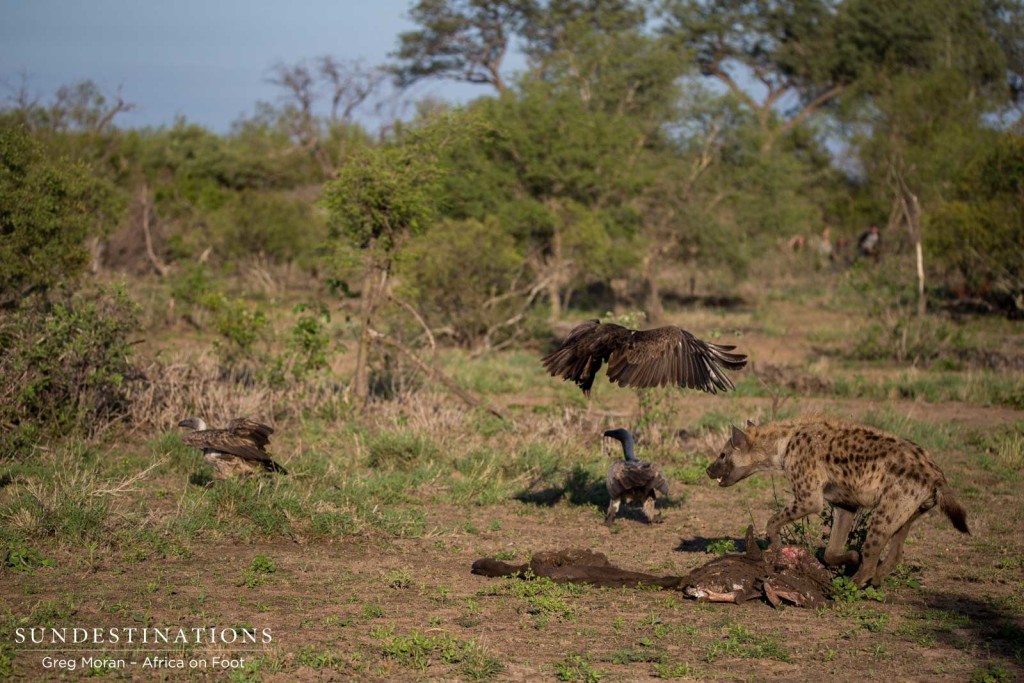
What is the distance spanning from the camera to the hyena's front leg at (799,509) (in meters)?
7.38

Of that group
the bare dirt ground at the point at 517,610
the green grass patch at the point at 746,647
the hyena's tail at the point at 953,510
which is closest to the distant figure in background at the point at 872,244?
the bare dirt ground at the point at 517,610

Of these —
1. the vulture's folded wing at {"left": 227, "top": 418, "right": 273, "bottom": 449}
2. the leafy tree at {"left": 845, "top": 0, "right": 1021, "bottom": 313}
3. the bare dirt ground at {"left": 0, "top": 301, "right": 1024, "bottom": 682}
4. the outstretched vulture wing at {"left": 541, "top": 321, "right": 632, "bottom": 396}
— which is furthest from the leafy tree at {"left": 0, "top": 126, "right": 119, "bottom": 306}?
the leafy tree at {"left": 845, "top": 0, "right": 1021, "bottom": 313}

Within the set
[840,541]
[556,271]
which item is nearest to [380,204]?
[840,541]

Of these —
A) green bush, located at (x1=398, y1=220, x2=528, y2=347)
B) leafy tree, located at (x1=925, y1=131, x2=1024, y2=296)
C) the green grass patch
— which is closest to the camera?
the green grass patch

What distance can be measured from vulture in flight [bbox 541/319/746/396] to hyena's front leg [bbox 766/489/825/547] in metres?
0.93

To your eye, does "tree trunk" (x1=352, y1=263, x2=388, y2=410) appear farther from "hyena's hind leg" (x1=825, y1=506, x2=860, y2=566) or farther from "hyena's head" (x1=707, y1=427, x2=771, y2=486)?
"hyena's hind leg" (x1=825, y1=506, x2=860, y2=566)

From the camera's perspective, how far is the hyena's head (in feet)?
25.8

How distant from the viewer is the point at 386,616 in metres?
6.66

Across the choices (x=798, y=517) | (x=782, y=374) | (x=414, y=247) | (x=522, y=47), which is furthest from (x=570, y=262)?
(x=522, y=47)

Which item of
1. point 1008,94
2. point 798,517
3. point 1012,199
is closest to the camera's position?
point 798,517

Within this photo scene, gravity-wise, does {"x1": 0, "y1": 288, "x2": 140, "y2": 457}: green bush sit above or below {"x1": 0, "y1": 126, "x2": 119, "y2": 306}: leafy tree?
below

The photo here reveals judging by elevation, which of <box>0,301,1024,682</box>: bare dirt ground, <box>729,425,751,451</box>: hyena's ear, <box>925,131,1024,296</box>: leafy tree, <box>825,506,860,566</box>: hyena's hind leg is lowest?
<box>0,301,1024,682</box>: bare dirt ground

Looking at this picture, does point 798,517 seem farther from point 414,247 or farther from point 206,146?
point 206,146

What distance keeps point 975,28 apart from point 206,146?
27979 mm
